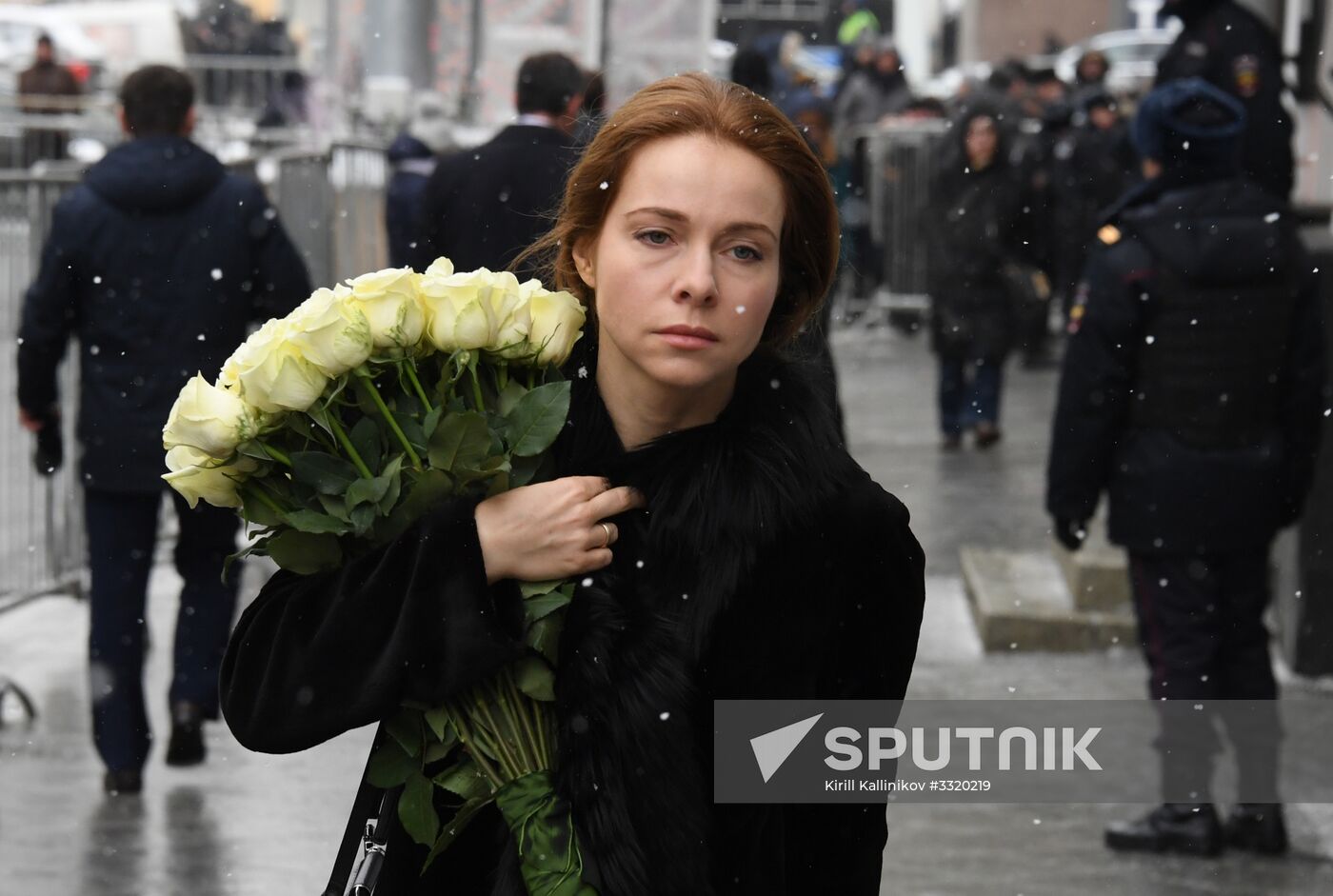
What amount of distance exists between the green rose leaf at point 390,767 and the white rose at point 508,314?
0.49 meters

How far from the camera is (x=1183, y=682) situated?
5895 millimetres

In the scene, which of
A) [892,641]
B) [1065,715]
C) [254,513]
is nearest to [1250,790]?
[1065,715]

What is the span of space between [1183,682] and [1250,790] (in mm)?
476

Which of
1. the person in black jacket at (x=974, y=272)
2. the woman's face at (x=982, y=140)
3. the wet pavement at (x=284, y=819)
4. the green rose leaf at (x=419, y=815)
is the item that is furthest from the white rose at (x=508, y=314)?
the woman's face at (x=982, y=140)

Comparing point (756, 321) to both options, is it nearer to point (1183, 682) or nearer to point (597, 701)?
point (597, 701)

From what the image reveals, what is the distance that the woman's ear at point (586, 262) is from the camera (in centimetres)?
266

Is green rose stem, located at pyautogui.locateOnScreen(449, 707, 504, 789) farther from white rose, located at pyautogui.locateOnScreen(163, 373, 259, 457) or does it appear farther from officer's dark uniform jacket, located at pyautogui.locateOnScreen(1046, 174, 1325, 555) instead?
officer's dark uniform jacket, located at pyautogui.locateOnScreen(1046, 174, 1325, 555)

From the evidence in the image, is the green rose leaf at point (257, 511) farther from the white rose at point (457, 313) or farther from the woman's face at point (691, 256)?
the woman's face at point (691, 256)

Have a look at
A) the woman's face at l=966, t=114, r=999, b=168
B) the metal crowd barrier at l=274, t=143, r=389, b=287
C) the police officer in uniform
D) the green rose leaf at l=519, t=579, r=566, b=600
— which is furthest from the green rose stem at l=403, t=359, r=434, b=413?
the woman's face at l=966, t=114, r=999, b=168

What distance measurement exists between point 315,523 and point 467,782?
354mm

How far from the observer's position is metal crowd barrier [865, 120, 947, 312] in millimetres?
17297

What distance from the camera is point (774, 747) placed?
8.39ft

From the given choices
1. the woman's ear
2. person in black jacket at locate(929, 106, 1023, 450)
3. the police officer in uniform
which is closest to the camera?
the woman's ear

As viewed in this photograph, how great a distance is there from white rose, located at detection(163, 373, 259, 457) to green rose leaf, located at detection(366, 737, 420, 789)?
0.40 m
